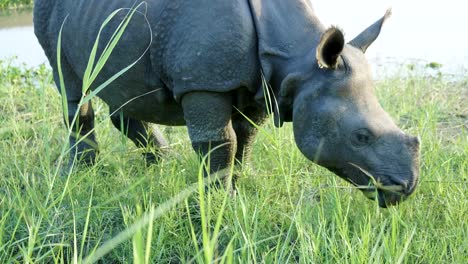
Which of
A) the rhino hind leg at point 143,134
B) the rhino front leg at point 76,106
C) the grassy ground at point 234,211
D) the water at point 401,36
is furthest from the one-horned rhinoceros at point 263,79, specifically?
the water at point 401,36

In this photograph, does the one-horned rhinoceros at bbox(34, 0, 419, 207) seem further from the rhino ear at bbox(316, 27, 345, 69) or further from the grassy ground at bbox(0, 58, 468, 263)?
the grassy ground at bbox(0, 58, 468, 263)

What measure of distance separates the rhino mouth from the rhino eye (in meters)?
0.09

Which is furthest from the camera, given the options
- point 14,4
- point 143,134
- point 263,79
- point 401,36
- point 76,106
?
point 14,4

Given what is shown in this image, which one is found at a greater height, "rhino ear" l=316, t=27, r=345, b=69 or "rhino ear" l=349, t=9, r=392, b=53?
"rhino ear" l=316, t=27, r=345, b=69

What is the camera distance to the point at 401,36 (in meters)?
7.51

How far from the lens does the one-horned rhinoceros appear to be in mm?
2516

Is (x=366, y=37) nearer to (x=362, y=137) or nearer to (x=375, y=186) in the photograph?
(x=362, y=137)

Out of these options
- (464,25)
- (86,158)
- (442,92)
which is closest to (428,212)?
(86,158)

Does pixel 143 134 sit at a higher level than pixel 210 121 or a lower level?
lower

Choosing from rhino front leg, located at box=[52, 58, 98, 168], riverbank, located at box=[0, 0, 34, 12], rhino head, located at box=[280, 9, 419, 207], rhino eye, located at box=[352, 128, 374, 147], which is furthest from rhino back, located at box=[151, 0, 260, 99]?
riverbank, located at box=[0, 0, 34, 12]

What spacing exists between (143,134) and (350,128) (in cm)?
174

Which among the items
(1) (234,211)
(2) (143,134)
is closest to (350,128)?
(1) (234,211)

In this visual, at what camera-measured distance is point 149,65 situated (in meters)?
2.97

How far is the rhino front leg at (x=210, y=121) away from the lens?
2.78m
